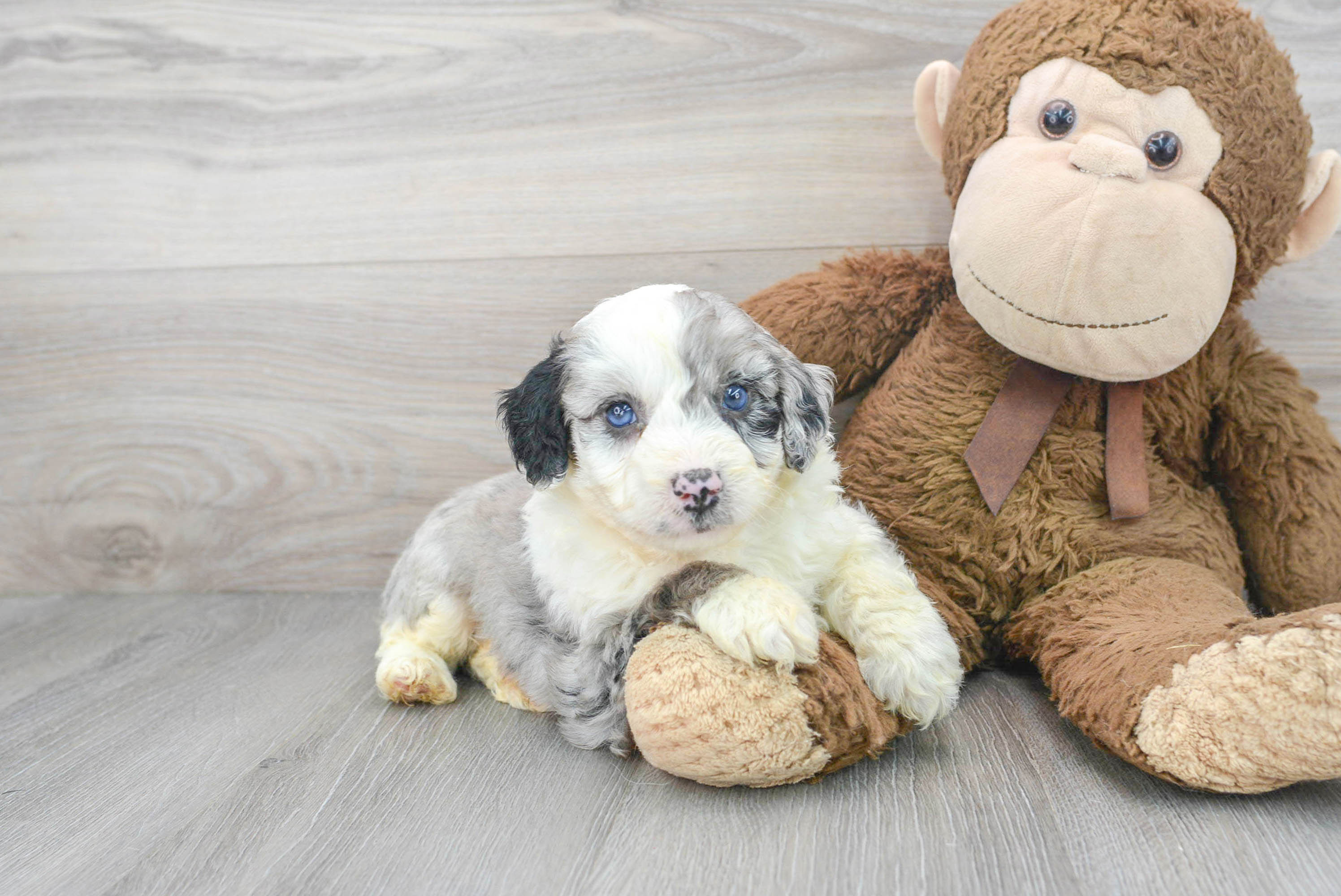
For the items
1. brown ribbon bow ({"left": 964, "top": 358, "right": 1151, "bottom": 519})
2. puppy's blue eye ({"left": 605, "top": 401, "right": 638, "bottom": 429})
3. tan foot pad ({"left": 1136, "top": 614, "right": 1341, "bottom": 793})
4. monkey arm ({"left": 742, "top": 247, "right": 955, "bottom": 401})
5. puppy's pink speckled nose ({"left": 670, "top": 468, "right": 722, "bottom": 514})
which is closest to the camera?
tan foot pad ({"left": 1136, "top": 614, "right": 1341, "bottom": 793})

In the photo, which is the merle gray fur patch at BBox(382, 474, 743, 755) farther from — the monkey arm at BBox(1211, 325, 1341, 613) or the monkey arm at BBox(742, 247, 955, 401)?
the monkey arm at BBox(1211, 325, 1341, 613)

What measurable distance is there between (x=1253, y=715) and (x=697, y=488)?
66 centimetres

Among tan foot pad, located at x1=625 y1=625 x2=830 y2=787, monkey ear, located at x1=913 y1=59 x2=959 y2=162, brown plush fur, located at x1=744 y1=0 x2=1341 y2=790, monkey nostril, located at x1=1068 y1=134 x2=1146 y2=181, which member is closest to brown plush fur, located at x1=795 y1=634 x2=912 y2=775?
tan foot pad, located at x1=625 y1=625 x2=830 y2=787

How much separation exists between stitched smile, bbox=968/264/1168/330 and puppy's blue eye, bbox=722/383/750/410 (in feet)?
1.42

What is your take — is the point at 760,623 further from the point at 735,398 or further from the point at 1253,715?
the point at 1253,715

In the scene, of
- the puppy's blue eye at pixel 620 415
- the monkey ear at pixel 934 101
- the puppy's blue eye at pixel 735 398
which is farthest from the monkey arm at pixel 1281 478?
the puppy's blue eye at pixel 620 415

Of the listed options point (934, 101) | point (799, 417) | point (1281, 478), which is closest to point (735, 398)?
point (799, 417)

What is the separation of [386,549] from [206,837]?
1.01 metres

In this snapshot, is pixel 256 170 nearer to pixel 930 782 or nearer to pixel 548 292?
pixel 548 292

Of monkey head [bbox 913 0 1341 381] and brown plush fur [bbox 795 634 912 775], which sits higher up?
monkey head [bbox 913 0 1341 381]

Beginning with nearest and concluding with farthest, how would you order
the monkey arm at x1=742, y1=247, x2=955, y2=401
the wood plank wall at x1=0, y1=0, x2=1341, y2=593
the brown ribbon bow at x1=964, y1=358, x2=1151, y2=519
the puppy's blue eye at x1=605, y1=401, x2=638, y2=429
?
the puppy's blue eye at x1=605, y1=401, x2=638, y2=429
the brown ribbon bow at x1=964, y1=358, x2=1151, y2=519
the monkey arm at x1=742, y1=247, x2=955, y2=401
the wood plank wall at x1=0, y1=0, x2=1341, y2=593

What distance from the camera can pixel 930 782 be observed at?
47.8 inches

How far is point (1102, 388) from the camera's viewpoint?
153 centimetres

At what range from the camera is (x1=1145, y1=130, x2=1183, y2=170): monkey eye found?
1.34 meters
